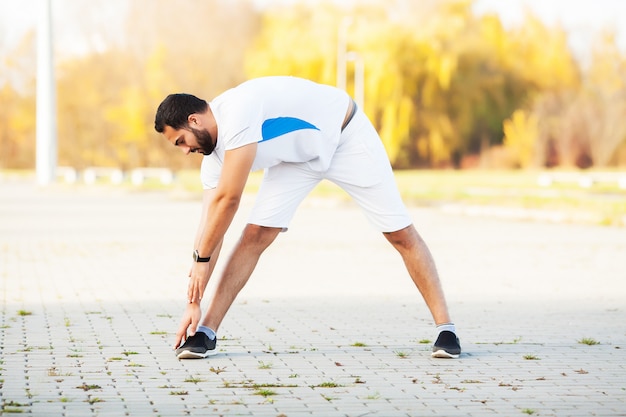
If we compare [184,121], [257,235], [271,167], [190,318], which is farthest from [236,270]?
[184,121]

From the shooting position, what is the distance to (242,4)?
73.2m

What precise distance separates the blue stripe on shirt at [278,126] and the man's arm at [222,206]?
182mm

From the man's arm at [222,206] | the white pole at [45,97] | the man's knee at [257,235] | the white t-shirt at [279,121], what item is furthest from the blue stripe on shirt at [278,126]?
the white pole at [45,97]

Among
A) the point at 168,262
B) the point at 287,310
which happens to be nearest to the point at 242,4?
the point at 168,262

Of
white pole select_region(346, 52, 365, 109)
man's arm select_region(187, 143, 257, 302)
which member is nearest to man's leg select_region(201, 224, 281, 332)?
man's arm select_region(187, 143, 257, 302)

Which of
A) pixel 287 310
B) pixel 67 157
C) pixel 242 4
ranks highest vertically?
pixel 242 4

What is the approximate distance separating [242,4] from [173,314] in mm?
66236

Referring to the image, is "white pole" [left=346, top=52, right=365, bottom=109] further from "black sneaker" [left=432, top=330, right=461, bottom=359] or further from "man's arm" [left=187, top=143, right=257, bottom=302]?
"man's arm" [left=187, top=143, right=257, bottom=302]

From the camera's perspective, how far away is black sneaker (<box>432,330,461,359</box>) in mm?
6496

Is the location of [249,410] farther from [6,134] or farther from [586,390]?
[6,134]

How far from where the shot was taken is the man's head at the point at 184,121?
5973 mm

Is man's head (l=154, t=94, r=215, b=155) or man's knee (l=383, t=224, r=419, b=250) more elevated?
man's head (l=154, t=94, r=215, b=155)

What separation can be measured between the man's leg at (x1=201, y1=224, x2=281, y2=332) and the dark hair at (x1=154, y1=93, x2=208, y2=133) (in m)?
0.87

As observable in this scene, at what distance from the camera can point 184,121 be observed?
19.6 feet
